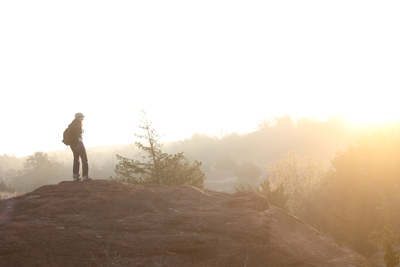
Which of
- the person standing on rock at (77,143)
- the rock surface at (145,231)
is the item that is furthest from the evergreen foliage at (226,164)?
the person standing on rock at (77,143)

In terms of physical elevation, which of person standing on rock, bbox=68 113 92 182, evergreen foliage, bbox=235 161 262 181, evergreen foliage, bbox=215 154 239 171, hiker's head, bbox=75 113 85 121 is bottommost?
evergreen foliage, bbox=235 161 262 181

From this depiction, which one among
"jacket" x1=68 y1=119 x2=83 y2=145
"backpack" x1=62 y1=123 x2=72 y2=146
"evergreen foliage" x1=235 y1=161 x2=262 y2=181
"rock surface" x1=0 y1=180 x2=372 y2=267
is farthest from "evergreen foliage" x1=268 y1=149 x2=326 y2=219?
"backpack" x1=62 y1=123 x2=72 y2=146

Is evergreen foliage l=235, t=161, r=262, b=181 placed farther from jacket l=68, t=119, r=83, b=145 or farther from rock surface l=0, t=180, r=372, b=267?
jacket l=68, t=119, r=83, b=145

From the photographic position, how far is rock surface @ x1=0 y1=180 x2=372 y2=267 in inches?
166

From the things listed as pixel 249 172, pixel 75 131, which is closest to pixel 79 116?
pixel 75 131

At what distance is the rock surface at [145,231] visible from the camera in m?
4.21

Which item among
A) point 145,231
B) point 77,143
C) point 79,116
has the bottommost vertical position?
point 145,231

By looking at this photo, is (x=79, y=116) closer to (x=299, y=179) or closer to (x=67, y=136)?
(x=67, y=136)

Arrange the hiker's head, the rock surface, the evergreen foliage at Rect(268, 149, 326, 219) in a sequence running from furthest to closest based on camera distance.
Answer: the evergreen foliage at Rect(268, 149, 326, 219)
the hiker's head
the rock surface

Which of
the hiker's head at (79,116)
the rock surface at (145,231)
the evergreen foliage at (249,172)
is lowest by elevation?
the evergreen foliage at (249,172)

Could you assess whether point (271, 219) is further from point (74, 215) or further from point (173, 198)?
point (74, 215)

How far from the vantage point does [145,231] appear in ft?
16.5

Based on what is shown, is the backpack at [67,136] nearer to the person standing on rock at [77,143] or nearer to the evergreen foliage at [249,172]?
the person standing on rock at [77,143]

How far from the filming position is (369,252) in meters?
9.29
